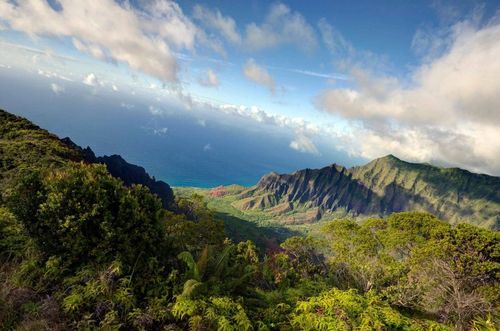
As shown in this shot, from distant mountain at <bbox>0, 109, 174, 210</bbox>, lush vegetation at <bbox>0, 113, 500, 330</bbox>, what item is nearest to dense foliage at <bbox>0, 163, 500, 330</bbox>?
lush vegetation at <bbox>0, 113, 500, 330</bbox>

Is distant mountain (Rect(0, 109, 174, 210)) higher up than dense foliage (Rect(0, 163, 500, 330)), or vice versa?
distant mountain (Rect(0, 109, 174, 210))

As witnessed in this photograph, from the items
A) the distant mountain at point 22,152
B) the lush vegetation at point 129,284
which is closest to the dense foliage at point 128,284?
the lush vegetation at point 129,284

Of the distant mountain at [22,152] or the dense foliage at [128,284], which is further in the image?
the distant mountain at [22,152]

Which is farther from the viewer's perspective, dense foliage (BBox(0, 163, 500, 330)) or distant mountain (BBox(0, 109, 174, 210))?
distant mountain (BBox(0, 109, 174, 210))

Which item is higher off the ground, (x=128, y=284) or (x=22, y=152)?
(x=22, y=152)

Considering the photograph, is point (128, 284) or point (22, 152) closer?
point (128, 284)

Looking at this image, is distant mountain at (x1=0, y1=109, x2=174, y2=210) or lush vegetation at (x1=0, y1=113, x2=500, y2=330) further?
distant mountain at (x1=0, y1=109, x2=174, y2=210)

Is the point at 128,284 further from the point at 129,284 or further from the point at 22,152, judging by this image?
the point at 22,152

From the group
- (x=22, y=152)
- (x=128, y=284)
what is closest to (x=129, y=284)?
(x=128, y=284)

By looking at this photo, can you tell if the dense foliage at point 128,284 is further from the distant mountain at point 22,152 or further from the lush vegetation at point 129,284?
the distant mountain at point 22,152

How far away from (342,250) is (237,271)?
1405cm

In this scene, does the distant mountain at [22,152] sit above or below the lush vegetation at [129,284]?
above

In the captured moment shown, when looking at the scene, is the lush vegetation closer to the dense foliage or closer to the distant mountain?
the dense foliage

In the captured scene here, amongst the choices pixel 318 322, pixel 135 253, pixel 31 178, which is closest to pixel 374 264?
pixel 318 322
